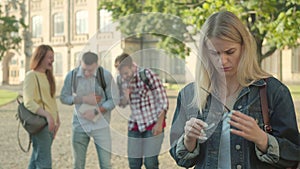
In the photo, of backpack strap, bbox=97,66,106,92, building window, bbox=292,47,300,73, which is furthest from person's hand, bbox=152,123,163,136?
building window, bbox=292,47,300,73

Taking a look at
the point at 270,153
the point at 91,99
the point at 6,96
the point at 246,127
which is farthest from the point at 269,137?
the point at 6,96

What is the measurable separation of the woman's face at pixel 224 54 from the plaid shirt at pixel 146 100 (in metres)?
3.35

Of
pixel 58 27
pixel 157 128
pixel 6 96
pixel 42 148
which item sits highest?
pixel 58 27

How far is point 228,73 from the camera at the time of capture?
91.3 inches

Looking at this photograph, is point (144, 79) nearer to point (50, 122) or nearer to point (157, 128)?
point (157, 128)

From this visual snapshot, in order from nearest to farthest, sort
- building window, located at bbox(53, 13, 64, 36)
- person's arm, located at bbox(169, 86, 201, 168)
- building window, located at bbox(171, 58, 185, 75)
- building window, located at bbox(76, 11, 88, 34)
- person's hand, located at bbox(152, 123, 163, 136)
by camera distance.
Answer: person's arm, located at bbox(169, 86, 201, 168)
building window, located at bbox(171, 58, 185, 75)
person's hand, located at bbox(152, 123, 163, 136)
building window, located at bbox(76, 11, 88, 34)
building window, located at bbox(53, 13, 64, 36)

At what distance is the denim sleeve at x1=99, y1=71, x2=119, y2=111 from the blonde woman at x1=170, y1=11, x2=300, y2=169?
210 centimetres

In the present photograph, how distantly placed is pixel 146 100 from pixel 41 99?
118cm

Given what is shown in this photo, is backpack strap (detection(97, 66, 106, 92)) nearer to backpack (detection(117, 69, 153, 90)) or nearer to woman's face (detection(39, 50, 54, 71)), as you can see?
backpack (detection(117, 69, 153, 90))

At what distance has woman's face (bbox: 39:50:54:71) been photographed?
5.54 metres

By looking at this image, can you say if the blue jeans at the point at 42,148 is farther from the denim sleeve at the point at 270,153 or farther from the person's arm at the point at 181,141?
the denim sleeve at the point at 270,153

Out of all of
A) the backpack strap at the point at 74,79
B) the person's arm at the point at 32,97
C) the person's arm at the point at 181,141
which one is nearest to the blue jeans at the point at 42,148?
the person's arm at the point at 32,97

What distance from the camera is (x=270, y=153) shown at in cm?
224

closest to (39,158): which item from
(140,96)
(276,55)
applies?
(140,96)
